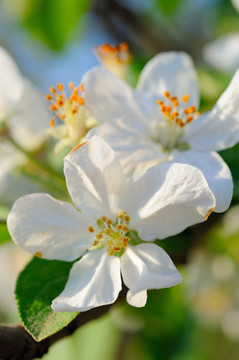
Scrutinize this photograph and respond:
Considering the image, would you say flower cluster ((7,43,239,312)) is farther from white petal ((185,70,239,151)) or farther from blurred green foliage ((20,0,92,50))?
blurred green foliage ((20,0,92,50))

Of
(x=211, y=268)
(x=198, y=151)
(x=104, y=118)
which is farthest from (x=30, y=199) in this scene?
(x=211, y=268)

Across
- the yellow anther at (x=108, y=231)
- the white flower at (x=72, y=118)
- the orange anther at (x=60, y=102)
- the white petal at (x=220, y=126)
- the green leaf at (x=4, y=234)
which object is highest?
the orange anther at (x=60, y=102)

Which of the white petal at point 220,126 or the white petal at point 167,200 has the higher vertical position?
the white petal at point 167,200

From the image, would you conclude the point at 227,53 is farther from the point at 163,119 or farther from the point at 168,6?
the point at 168,6

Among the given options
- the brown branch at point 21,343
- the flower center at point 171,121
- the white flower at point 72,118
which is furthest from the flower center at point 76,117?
the brown branch at point 21,343

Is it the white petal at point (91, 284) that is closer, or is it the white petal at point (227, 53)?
the white petal at point (91, 284)

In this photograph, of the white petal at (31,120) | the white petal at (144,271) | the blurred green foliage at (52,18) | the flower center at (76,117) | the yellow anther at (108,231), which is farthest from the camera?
the blurred green foliage at (52,18)

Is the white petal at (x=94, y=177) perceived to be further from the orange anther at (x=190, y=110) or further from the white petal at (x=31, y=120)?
the white petal at (x=31, y=120)

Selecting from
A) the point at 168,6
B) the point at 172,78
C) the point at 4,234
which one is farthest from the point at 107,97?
the point at 168,6
